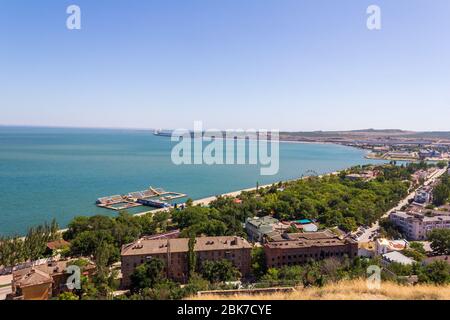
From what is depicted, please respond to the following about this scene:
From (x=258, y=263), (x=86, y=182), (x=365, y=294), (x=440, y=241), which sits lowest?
(x=258, y=263)

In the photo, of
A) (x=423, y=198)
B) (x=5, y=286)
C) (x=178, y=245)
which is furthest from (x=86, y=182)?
(x=423, y=198)

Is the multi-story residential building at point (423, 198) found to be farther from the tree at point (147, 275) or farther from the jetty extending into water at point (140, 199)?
the tree at point (147, 275)

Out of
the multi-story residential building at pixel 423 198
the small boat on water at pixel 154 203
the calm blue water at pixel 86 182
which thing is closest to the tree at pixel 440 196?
the multi-story residential building at pixel 423 198

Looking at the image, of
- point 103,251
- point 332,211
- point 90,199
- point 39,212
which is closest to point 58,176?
point 90,199

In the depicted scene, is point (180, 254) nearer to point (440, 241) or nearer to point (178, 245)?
point (178, 245)

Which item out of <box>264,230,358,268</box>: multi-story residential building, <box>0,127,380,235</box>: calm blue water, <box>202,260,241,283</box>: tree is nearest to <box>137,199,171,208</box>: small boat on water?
<box>0,127,380,235</box>: calm blue water

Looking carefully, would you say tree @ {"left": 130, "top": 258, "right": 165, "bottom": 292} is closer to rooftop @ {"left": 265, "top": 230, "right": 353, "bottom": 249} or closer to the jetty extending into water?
rooftop @ {"left": 265, "top": 230, "right": 353, "bottom": 249}

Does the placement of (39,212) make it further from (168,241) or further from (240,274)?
(240,274)
